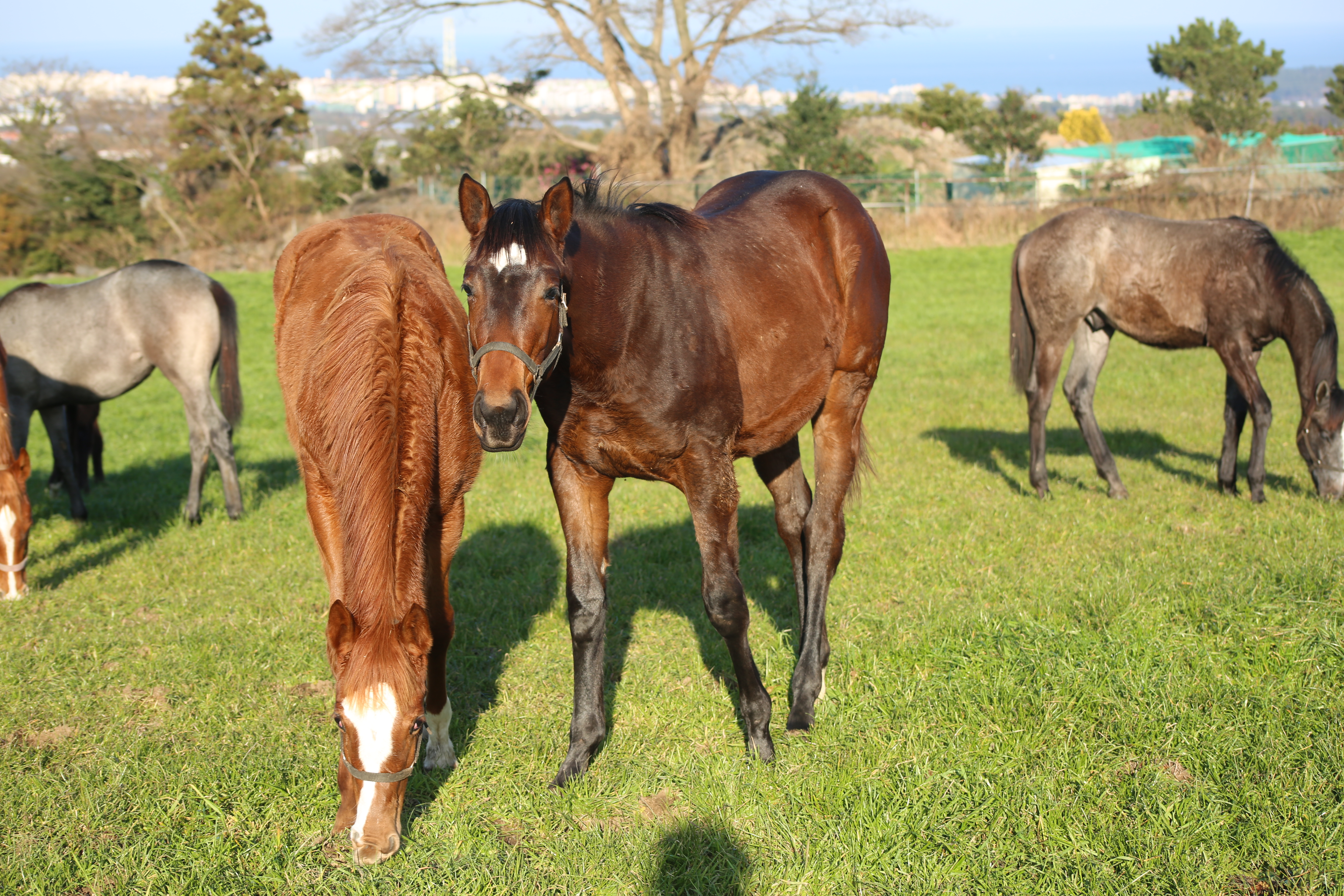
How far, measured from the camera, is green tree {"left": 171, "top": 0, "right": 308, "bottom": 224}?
102 ft

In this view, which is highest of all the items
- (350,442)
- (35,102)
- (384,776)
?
(35,102)

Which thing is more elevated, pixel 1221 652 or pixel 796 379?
pixel 796 379

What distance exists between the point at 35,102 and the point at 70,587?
1348 inches

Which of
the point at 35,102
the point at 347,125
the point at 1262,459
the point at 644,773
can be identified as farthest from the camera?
the point at 347,125

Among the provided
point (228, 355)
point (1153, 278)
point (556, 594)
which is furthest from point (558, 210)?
point (1153, 278)

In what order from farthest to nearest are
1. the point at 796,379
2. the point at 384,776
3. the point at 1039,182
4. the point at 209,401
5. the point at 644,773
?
the point at 1039,182, the point at 209,401, the point at 796,379, the point at 644,773, the point at 384,776

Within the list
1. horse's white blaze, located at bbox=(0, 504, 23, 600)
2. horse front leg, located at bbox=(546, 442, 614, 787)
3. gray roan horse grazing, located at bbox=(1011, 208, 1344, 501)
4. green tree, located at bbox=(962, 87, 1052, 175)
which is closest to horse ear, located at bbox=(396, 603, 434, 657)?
horse front leg, located at bbox=(546, 442, 614, 787)

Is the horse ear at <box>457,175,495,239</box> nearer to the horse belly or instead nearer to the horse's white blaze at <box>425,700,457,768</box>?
the horse's white blaze at <box>425,700,457,768</box>

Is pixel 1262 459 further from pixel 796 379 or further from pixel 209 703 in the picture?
pixel 209 703

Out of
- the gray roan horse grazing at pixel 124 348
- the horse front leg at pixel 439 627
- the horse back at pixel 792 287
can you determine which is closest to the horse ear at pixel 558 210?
the horse back at pixel 792 287

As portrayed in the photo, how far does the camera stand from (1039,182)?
28.6 metres

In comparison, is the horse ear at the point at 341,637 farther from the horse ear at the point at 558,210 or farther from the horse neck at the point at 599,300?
the horse ear at the point at 558,210

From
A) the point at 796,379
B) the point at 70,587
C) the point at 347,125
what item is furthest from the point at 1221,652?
the point at 347,125

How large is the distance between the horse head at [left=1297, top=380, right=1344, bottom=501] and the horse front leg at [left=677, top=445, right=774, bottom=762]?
523cm
